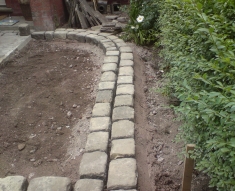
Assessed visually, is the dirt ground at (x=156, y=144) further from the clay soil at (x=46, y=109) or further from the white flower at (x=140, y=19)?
the white flower at (x=140, y=19)

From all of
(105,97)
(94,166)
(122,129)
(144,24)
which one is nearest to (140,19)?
(144,24)

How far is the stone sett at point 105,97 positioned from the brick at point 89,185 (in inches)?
43.6

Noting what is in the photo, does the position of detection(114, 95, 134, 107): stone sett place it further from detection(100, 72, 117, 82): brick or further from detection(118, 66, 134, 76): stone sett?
detection(118, 66, 134, 76): stone sett

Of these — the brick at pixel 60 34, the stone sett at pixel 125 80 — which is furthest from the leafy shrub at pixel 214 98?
the brick at pixel 60 34

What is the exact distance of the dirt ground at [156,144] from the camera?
205 centimetres

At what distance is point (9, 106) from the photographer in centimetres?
318

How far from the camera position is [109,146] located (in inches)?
90.0

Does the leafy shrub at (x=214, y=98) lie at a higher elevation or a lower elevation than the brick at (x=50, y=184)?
higher

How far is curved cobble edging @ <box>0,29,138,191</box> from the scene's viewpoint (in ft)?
6.13

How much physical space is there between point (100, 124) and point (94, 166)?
55 centimetres

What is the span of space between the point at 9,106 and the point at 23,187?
61.2 inches

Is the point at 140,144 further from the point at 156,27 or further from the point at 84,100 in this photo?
the point at 156,27

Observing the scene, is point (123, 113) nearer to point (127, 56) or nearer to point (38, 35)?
point (127, 56)

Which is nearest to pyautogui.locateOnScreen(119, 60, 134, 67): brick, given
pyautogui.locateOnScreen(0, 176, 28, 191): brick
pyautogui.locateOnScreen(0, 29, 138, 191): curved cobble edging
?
pyautogui.locateOnScreen(0, 29, 138, 191): curved cobble edging
